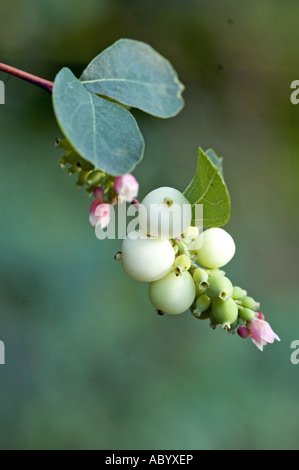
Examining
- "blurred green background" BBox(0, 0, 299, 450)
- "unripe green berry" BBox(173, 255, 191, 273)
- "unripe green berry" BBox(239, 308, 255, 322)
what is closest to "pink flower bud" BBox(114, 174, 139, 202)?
"unripe green berry" BBox(173, 255, 191, 273)

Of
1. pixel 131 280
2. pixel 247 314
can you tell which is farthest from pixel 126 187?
pixel 131 280

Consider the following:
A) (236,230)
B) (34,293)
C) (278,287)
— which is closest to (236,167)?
(236,230)

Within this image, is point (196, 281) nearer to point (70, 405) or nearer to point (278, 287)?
point (70, 405)

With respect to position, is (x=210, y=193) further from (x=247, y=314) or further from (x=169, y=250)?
(x=247, y=314)

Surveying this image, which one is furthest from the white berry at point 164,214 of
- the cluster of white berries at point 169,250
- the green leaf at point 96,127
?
the green leaf at point 96,127

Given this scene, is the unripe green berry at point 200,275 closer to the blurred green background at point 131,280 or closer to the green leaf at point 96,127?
the green leaf at point 96,127
